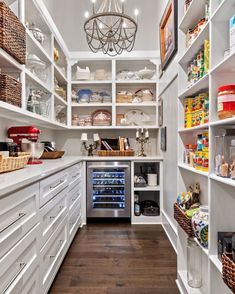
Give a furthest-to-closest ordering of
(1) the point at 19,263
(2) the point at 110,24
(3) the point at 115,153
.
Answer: (3) the point at 115,153, (2) the point at 110,24, (1) the point at 19,263

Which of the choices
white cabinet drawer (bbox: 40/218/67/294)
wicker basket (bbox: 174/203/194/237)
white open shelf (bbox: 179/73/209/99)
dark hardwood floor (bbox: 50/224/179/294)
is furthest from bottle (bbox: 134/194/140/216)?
white open shelf (bbox: 179/73/209/99)

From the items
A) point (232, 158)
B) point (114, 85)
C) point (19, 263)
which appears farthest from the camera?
point (114, 85)

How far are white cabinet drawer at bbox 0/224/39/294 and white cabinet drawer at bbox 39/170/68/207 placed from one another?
21cm

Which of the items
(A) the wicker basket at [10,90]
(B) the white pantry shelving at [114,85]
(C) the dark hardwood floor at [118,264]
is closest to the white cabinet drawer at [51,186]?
(A) the wicker basket at [10,90]

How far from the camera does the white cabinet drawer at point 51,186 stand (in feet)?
5.09

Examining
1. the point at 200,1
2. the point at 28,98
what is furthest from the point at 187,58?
the point at 28,98

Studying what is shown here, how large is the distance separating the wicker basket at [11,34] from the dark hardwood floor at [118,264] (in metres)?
1.77

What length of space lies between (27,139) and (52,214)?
819mm

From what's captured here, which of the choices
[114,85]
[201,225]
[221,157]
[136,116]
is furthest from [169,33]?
[201,225]

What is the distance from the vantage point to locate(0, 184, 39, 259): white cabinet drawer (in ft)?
3.36

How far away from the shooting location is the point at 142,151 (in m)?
3.72

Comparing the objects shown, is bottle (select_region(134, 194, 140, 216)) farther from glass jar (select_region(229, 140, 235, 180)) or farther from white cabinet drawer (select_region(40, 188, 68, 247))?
glass jar (select_region(229, 140, 235, 180))

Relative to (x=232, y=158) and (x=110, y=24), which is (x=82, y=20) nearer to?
(x=110, y=24)

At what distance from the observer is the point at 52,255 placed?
1790 mm
